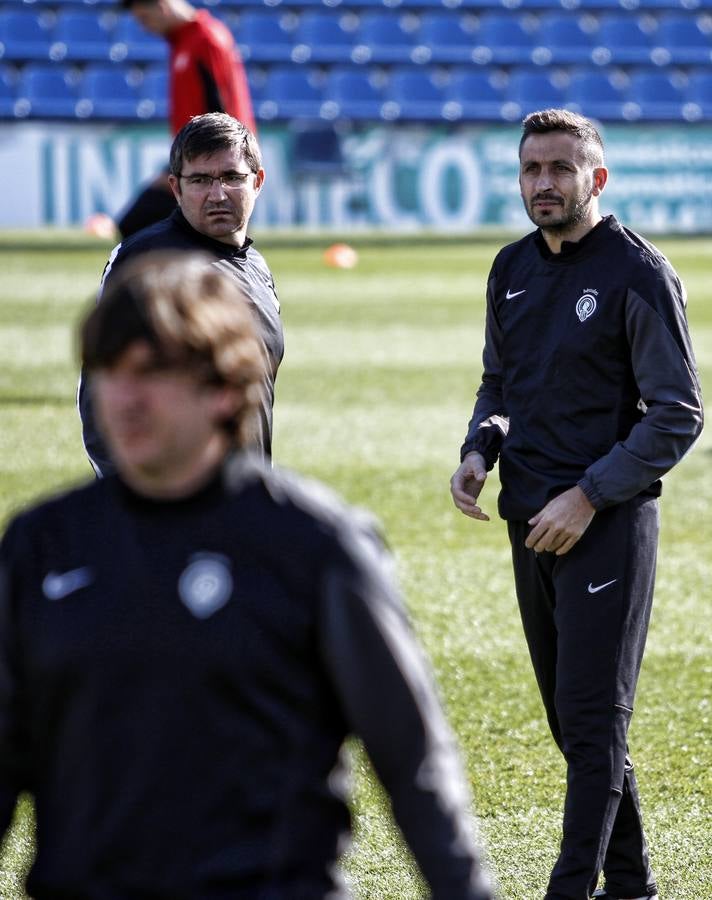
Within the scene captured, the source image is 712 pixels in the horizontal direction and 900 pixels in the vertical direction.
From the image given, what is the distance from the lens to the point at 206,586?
1894 mm

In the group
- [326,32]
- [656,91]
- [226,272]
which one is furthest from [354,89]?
[226,272]

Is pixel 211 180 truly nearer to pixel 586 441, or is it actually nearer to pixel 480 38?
pixel 586 441

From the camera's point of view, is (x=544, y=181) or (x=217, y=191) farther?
(x=217, y=191)

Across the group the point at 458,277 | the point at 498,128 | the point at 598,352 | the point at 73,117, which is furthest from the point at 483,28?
the point at 598,352

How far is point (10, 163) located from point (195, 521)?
2380 centimetres

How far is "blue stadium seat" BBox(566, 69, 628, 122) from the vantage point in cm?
2889

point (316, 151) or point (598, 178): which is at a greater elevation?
point (598, 178)

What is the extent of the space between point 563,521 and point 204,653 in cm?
180

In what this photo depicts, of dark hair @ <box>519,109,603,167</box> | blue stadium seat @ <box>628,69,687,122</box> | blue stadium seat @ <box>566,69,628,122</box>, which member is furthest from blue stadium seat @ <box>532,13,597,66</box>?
dark hair @ <box>519,109,603,167</box>

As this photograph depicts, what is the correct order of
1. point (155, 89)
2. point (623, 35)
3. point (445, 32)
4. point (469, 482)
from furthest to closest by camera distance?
1. point (623, 35)
2. point (445, 32)
3. point (155, 89)
4. point (469, 482)

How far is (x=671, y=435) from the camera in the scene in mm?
3561

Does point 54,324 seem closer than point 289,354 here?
No

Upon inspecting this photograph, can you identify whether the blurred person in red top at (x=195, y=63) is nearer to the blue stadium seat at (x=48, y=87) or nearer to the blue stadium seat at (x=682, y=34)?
the blue stadium seat at (x=48, y=87)

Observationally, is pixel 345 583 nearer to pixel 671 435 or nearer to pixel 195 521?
pixel 195 521
